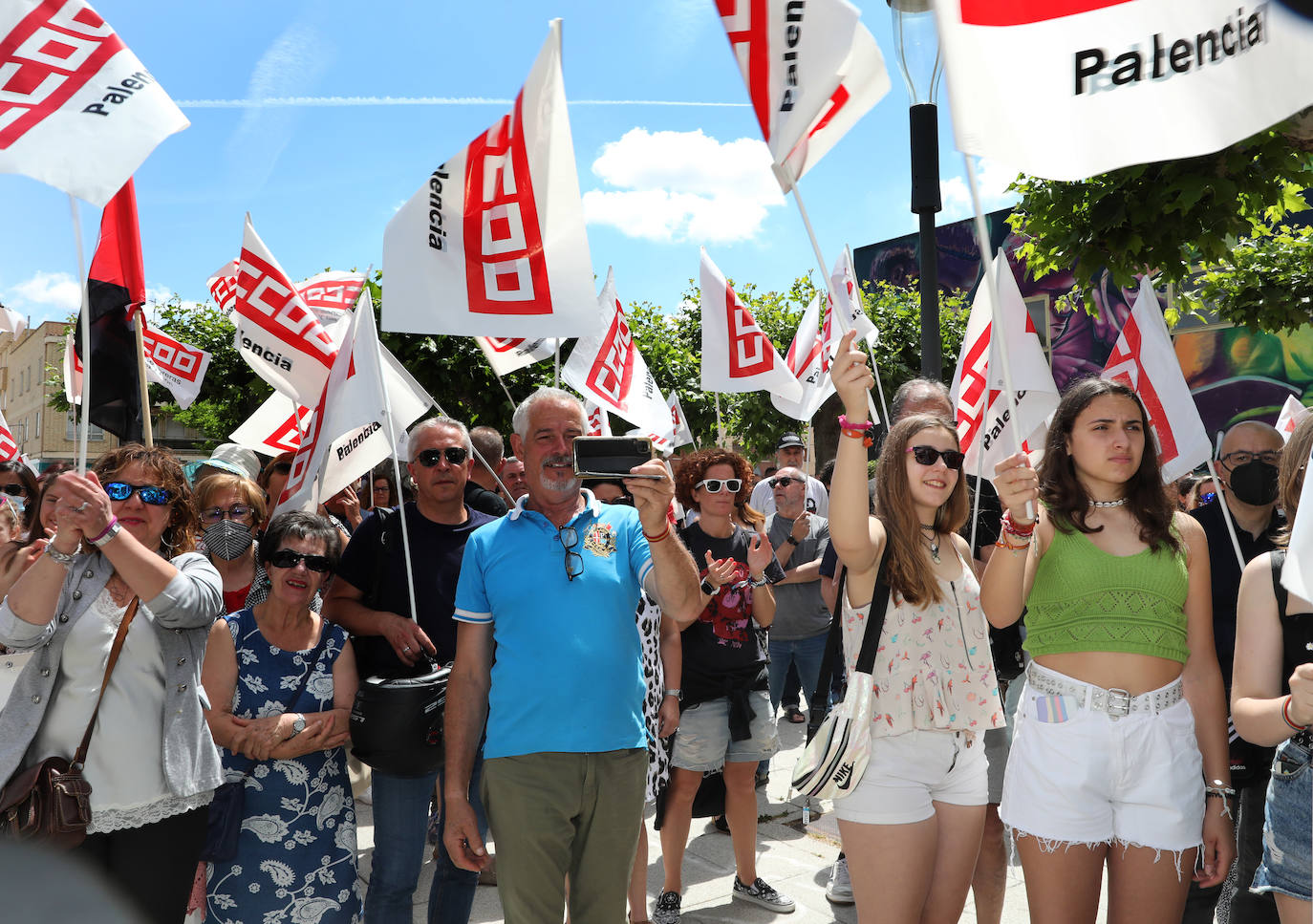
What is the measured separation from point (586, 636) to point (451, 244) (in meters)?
2.16

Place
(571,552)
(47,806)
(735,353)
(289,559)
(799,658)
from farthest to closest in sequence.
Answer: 1. (735,353)
2. (799,658)
3. (289,559)
4. (571,552)
5. (47,806)

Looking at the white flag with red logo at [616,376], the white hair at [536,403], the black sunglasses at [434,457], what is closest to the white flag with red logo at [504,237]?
the black sunglasses at [434,457]

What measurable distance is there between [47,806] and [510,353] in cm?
552

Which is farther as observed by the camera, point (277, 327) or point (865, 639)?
point (277, 327)

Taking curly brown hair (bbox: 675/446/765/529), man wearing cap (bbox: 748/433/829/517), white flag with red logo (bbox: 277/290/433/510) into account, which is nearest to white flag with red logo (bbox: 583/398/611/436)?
man wearing cap (bbox: 748/433/829/517)

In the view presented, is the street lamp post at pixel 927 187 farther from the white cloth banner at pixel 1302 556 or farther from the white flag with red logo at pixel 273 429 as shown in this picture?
the white flag with red logo at pixel 273 429

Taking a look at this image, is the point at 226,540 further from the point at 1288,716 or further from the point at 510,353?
the point at 1288,716

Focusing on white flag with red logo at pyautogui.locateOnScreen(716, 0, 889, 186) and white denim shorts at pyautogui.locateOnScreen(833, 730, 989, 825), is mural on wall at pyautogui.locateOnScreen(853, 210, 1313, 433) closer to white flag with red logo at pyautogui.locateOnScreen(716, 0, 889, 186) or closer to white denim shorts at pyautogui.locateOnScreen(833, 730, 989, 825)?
white flag with red logo at pyautogui.locateOnScreen(716, 0, 889, 186)

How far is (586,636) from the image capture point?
3.03 meters

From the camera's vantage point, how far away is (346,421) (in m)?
4.81

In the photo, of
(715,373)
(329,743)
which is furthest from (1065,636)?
(715,373)

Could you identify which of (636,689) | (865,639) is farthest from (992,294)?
(636,689)

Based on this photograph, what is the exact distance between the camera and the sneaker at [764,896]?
4559mm

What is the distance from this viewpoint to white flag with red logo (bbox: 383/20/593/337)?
172 inches
